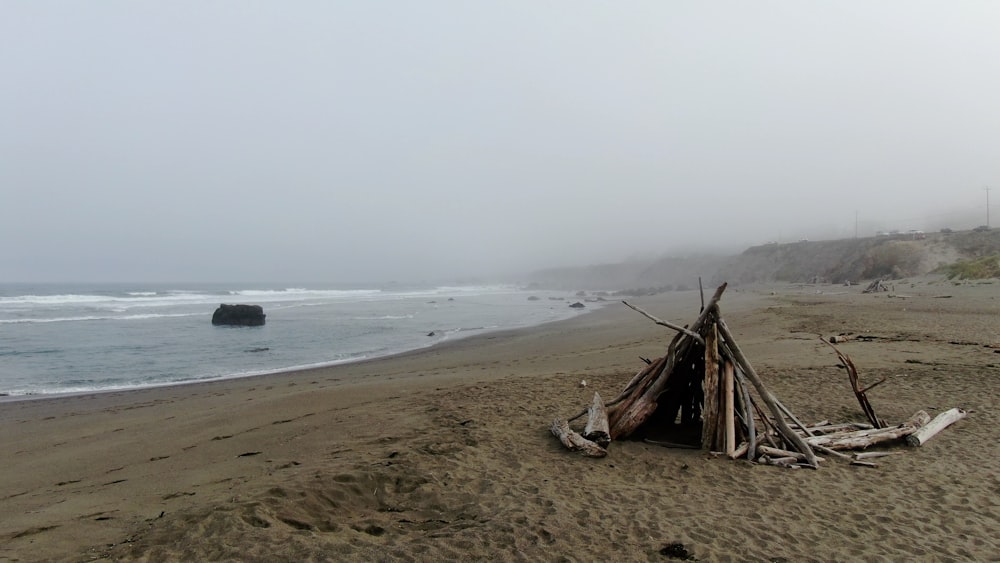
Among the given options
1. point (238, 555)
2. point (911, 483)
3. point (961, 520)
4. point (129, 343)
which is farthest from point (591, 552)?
point (129, 343)

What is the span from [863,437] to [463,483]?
517cm

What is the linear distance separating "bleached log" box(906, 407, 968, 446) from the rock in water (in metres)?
28.9

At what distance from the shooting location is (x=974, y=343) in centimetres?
1216

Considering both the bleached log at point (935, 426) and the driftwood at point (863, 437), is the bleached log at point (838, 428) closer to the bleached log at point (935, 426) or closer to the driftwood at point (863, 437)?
the driftwood at point (863, 437)

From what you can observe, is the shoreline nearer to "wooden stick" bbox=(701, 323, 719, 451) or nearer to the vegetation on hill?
"wooden stick" bbox=(701, 323, 719, 451)

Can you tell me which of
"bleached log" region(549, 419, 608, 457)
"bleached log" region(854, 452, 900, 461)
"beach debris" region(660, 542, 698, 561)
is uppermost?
"bleached log" region(549, 419, 608, 457)

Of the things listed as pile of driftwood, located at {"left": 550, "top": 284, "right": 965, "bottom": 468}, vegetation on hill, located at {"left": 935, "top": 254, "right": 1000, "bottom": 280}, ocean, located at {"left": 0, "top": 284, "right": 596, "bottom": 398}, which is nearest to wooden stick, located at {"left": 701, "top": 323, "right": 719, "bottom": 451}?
pile of driftwood, located at {"left": 550, "top": 284, "right": 965, "bottom": 468}

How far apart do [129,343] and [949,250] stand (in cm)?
6280

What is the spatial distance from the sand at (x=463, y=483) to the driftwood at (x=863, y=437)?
278 mm

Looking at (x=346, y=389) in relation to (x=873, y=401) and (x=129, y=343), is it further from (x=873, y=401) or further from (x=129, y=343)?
(x=129, y=343)

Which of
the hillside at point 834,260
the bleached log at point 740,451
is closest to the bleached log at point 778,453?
the bleached log at point 740,451

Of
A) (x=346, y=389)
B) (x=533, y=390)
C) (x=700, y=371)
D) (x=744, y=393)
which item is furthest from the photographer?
(x=346, y=389)

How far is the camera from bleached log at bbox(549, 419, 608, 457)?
20.3 feet

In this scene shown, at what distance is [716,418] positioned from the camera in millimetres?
6301
